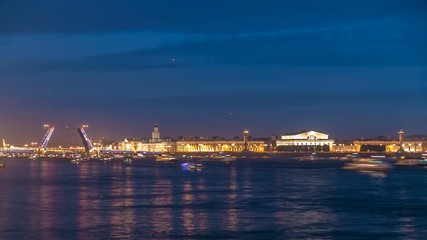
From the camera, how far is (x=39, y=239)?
21188 millimetres

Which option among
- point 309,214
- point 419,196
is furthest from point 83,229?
point 419,196

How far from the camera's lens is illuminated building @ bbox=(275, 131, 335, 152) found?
184 m

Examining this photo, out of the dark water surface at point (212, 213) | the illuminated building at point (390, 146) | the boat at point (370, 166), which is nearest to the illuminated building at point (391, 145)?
the illuminated building at point (390, 146)

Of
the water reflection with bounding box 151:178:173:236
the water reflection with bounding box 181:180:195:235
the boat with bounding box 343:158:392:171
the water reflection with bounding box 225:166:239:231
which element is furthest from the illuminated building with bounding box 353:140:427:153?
the water reflection with bounding box 225:166:239:231

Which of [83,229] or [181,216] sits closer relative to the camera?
[83,229]

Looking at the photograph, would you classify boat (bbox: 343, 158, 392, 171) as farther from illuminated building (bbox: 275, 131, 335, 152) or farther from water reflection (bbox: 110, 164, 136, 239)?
illuminated building (bbox: 275, 131, 335, 152)

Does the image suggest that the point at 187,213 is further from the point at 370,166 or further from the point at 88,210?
the point at 370,166

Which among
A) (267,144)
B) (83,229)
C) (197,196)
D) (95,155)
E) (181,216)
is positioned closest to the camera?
(83,229)

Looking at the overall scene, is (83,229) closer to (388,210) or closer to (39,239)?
(39,239)

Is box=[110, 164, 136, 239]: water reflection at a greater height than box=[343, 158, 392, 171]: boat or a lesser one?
lesser

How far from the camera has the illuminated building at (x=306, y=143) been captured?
7259 inches

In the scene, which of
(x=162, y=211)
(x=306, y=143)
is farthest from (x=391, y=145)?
(x=162, y=211)

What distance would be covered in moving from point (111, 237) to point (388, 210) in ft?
41.9

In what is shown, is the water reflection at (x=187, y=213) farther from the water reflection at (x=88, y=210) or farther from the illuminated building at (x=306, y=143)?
the illuminated building at (x=306, y=143)
